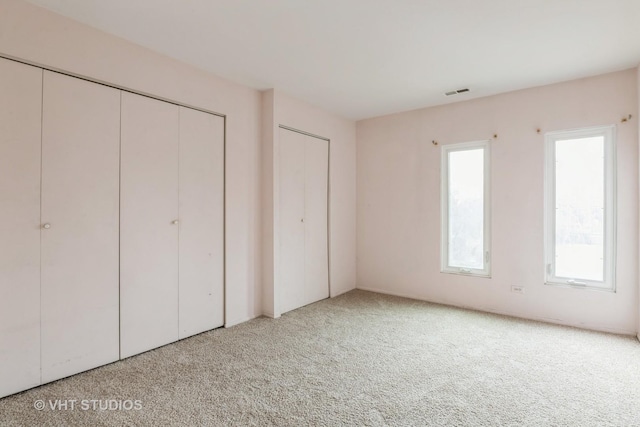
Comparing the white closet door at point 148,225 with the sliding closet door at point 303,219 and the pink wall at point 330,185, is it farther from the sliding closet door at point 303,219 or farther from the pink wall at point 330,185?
the sliding closet door at point 303,219

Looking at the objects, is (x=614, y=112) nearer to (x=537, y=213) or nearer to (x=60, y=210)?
(x=537, y=213)

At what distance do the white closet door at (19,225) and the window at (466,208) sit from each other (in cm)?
412

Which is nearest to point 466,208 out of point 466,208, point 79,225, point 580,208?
point 466,208

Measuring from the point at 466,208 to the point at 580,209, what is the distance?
114 centimetres

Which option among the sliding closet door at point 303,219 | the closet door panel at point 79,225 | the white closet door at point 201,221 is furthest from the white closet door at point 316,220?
the closet door panel at point 79,225

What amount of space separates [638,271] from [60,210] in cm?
497

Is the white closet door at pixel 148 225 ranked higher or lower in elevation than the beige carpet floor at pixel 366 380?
higher

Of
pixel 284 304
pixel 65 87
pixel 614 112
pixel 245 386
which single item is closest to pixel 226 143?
pixel 65 87

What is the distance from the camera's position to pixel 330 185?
15.5 ft

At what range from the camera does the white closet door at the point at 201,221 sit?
3150mm

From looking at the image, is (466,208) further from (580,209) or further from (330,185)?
(330,185)

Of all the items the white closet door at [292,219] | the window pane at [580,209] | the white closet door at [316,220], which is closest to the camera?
the window pane at [580,209]

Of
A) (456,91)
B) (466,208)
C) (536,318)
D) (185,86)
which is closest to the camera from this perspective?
(185,86)

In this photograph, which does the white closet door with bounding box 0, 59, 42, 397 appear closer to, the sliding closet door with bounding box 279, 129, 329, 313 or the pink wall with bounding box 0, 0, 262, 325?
the pink wall with bounding box 0, 0, 262, 325
